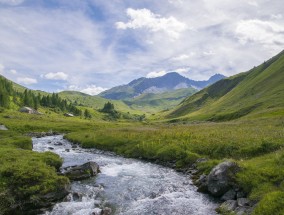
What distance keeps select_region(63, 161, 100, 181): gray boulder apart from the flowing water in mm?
919

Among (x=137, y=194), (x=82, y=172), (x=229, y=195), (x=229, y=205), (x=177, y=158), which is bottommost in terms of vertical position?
(x=137, y=194)

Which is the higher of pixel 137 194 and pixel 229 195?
pixel 229 195

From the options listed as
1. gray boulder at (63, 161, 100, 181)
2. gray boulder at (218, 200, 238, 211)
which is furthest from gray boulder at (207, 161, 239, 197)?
gray boulder at (63, 161, 100, 181)

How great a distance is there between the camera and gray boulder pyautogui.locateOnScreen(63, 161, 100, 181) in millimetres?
33156

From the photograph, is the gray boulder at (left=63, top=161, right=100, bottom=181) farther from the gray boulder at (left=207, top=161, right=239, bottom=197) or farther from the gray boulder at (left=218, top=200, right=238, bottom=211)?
the gray boulder at (left=218, top=200, right=238, bottom=211)

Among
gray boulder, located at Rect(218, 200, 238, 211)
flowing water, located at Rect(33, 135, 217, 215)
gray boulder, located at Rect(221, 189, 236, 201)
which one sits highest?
gray boulder, located at Rect(221, 189, 236, 201)

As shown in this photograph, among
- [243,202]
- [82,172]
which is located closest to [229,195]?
[243,202]

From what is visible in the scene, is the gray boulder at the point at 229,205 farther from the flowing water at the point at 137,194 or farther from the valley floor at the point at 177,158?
the valley floor at the point at 177,158

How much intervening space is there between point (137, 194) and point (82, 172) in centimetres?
937

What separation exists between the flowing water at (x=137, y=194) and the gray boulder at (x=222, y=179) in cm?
116

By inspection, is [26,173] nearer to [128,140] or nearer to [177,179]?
[177,179]

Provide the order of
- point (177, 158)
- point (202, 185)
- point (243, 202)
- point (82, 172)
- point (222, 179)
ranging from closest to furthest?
point (243, 202) < point (222, 179) < point (202, 185) < point (82, 172) < point (177, 158)

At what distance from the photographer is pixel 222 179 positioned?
26625mm

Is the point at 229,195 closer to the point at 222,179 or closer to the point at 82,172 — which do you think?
the point at 222,179
